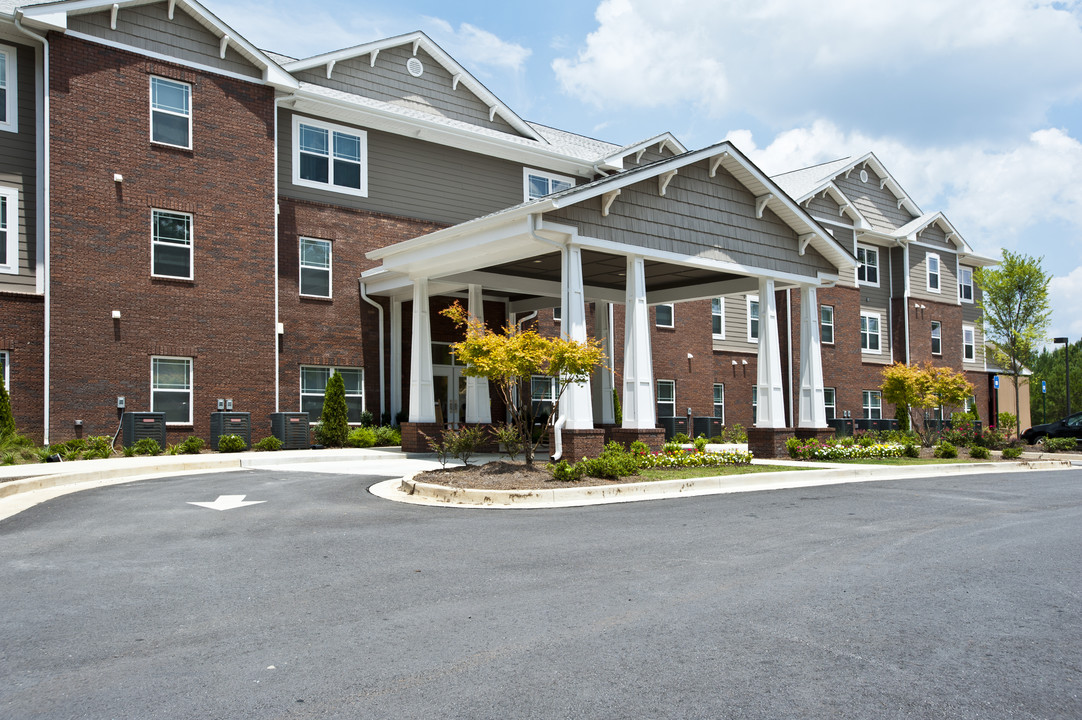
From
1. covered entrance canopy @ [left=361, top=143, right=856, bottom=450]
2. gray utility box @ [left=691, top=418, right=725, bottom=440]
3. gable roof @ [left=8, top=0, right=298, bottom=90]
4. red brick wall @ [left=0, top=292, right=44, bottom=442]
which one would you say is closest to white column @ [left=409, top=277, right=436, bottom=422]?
covered entrance canopy @ [left=361, top=143, right=856, bottom=450]

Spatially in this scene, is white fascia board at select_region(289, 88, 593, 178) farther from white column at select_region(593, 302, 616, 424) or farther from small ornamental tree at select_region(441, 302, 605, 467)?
Answer: small ornamental tree at select_region(441, 302, 605, 467)

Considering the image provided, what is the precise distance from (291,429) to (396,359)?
13.3ft

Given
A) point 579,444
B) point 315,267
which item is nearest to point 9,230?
point 315,267

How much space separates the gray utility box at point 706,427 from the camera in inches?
1201

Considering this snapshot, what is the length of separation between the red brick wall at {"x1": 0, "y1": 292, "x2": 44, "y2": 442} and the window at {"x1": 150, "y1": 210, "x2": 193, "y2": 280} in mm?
2673

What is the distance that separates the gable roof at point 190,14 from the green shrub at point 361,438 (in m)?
9.09

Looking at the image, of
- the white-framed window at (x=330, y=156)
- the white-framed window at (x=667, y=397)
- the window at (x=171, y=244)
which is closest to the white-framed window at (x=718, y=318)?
the white-framed window at (x=667, y=397)

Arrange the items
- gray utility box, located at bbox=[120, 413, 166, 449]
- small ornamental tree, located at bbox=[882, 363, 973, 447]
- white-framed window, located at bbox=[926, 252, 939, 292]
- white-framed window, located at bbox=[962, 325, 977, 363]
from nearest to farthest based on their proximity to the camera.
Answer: gray utility box, located at bbox=[120, 413, 166, 449] < small ornamental tree, located at bbox=[882, 363, 973, 447] < white-framed window, located at bbox=[926, 252, 939, 292] < white-framed window, located at bbox=[962, 325, 977, 363]

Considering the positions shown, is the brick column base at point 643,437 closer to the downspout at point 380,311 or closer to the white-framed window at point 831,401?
the downspout at point 380,311

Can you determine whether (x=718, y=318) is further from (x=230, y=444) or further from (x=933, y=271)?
(x=230, y=444)

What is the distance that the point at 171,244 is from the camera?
819 inches

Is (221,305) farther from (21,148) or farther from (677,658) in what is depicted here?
(677,658)

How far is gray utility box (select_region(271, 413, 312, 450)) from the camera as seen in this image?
21.0 m

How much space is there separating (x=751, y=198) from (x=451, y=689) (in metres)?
17.6
